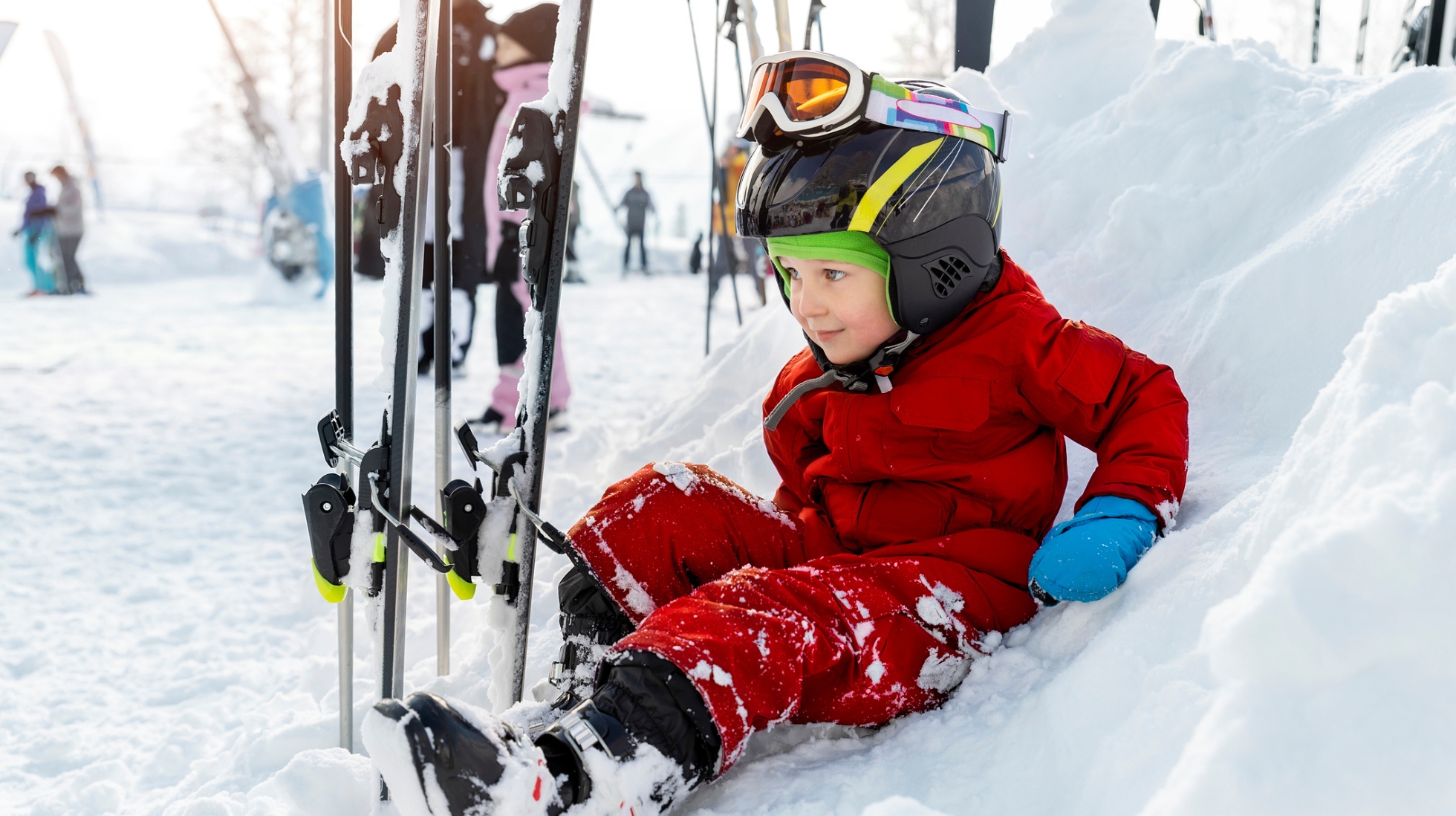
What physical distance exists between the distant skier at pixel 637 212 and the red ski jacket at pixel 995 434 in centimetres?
1143

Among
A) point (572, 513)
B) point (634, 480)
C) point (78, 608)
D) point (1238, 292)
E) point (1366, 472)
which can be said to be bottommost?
point (78, 608)

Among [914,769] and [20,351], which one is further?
[20,351]

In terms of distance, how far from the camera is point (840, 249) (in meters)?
1.56

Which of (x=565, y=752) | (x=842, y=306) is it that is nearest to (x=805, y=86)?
(x=842, y=306)

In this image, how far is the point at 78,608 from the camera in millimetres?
2646

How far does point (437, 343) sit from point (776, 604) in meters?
0.67

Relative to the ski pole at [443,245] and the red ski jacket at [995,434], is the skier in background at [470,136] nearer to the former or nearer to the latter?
the ski pole at [443,245]

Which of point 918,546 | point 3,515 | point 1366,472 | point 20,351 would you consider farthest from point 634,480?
point 20,351

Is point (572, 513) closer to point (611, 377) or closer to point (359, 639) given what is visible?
point (359, 639)

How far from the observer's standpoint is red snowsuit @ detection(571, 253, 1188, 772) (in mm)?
1322

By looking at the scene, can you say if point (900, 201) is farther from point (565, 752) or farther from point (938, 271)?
point (565, 752)

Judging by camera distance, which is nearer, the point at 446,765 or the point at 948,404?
the point at 446,765

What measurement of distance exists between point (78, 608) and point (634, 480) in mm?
1965

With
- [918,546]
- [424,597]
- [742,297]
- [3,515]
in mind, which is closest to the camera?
[918,546]
